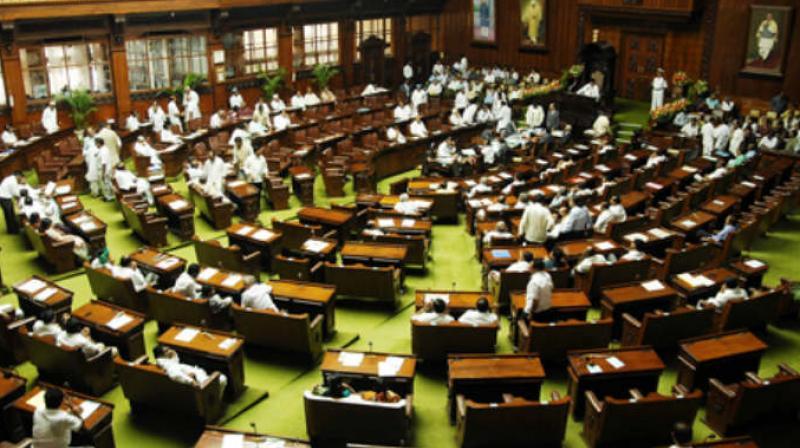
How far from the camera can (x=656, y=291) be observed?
9.80m

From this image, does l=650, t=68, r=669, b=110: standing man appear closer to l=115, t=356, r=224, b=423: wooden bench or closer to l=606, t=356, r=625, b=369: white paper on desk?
l=606, t=356, r=625, b=369: white paper on desk

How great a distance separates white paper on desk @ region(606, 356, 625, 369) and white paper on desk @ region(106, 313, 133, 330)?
237 inches

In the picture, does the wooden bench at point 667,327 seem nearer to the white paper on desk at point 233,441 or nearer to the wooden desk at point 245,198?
the white paper on desk at point 233,441

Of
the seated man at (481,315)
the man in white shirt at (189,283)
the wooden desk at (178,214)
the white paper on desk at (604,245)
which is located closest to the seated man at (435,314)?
the seated man at (481,315)

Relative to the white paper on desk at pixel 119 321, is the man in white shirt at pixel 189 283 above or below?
above

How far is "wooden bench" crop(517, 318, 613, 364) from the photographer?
8.90m

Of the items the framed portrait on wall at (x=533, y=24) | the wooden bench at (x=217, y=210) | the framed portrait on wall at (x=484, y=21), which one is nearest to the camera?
the wooden bench at (x=217, y=210)

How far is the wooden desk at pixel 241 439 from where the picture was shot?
681 cm

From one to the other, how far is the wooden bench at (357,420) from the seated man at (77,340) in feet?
9.65

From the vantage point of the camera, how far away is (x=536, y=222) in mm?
12219

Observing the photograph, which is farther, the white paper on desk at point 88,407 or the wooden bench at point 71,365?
the wooden bench at point 71,365

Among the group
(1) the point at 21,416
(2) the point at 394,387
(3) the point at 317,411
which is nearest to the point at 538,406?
(2) the point at 394,387

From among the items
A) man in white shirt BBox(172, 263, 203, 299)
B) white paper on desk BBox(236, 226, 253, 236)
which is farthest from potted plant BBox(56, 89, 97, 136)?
man in white shirt BBox(172, 263, 203, 299)

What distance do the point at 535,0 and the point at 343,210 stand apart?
55.4 feet
